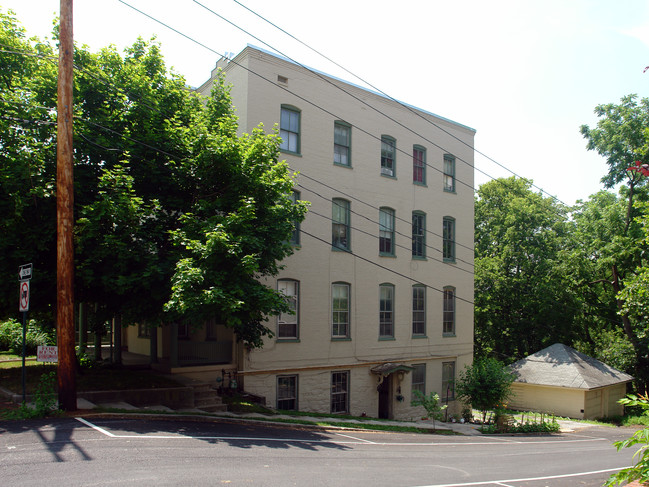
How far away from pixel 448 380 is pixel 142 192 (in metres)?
18.3

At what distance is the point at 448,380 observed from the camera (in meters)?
25.9

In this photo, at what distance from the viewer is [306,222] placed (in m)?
20.8

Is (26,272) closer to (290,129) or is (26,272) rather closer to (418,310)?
(290,129)

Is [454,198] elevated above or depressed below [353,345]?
above

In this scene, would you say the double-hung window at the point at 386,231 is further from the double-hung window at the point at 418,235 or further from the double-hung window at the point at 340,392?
the double-hung window at the point at 340,392

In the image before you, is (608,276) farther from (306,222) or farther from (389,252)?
(306,222)

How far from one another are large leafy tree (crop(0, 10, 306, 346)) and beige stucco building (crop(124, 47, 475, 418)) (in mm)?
4386

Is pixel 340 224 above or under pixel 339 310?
above

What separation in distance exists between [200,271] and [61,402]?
4.20 meters

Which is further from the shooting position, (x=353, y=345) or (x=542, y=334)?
(x=542, y=334)

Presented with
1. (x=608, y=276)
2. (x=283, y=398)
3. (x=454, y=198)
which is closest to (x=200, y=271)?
(x=283, y=398)

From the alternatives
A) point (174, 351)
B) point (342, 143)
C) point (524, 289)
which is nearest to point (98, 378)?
point (174, 351)

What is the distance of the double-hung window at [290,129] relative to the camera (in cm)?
2020

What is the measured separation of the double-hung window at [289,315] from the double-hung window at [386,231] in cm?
518
